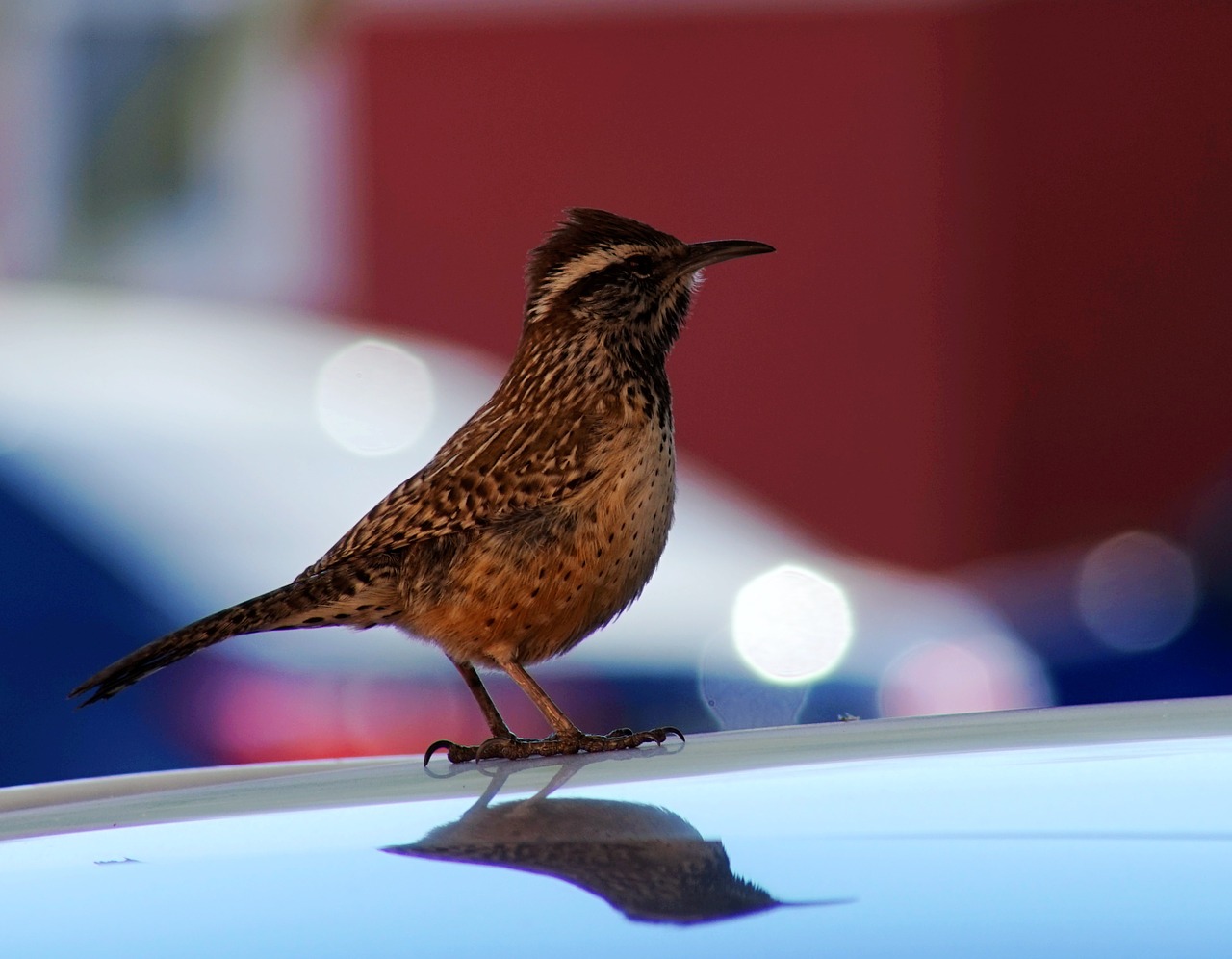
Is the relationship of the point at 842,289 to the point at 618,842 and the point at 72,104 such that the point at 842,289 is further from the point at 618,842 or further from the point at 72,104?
the point at 618,842

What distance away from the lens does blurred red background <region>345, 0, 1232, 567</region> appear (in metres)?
13.7

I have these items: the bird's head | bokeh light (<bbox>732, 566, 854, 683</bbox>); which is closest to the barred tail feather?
the bird's head

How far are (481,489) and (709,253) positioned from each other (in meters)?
0.85

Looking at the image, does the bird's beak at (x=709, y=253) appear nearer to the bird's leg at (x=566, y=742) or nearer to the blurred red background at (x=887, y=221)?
the bird's leg at (x=566, y=742)

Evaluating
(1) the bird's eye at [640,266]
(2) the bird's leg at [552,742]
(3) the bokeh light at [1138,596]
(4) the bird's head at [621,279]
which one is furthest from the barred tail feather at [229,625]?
(3) the bokeh light at [1138,596]

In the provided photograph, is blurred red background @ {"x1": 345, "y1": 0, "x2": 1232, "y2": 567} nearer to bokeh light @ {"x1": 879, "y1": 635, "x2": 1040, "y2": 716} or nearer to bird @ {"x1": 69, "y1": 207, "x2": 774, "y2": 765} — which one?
bokeh light @ {"x1": 879, "y1": 635, "x2": 1040, "y2": 716}

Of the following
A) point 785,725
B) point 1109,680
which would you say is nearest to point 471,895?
point 785,725

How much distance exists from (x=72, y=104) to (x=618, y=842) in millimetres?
14650

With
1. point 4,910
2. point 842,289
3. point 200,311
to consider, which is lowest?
point 4,910

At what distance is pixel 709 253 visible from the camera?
169 inches

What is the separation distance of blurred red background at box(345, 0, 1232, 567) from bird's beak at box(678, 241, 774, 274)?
9.18 m

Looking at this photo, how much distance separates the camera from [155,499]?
6613mm

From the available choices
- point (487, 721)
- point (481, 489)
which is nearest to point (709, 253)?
point (481, 489)

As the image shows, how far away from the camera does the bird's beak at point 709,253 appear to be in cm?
418
